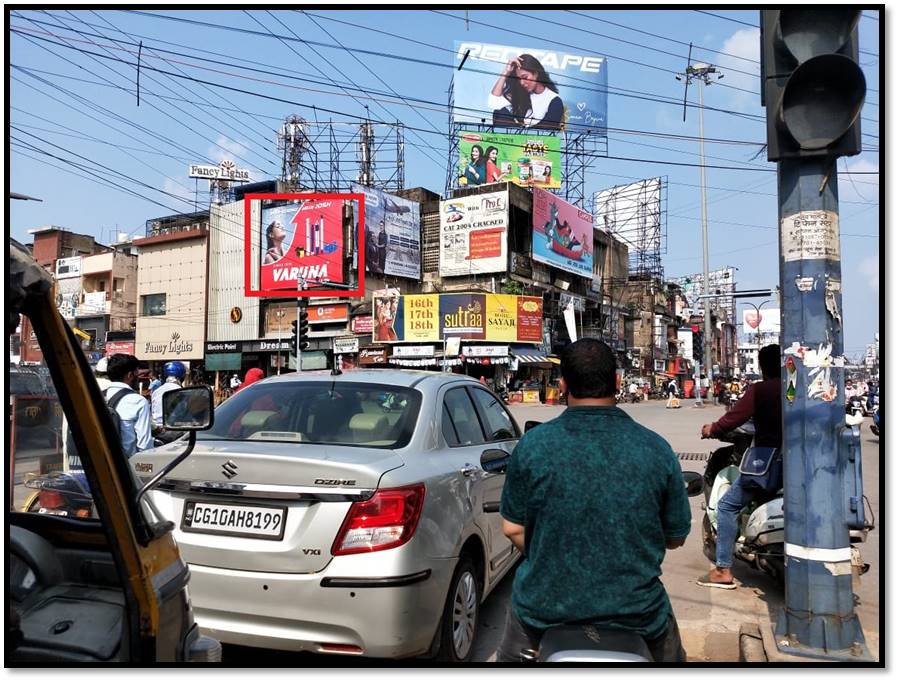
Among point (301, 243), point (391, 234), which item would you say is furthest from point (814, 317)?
point (301, 243)

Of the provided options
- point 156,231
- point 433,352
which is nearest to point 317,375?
point 433,352

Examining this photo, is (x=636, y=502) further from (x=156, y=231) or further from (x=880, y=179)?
(x=156, y=231)

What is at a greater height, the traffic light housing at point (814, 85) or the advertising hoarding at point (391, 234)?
the advertising hoarding at point (391, 234)

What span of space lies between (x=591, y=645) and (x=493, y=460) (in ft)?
6.33

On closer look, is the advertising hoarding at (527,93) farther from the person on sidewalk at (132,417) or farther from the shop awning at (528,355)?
the person on sidewalk at (132,417)

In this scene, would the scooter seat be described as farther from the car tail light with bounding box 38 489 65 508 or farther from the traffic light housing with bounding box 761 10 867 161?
the traffic light housing with bounding box 761 10 867 161

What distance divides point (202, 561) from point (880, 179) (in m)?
3.56

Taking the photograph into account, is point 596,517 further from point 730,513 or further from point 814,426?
point 730,513

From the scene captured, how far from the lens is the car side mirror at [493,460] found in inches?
146

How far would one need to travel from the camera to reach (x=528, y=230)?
4438cm

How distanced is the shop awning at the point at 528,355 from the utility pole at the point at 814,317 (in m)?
35.8

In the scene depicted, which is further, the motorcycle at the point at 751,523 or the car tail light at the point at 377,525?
the motorcycle at the point at 751,523

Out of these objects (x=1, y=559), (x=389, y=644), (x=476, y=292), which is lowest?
(x=389, y=644)

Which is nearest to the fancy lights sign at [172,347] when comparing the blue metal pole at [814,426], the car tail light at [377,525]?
the car tail light at [377,525]
